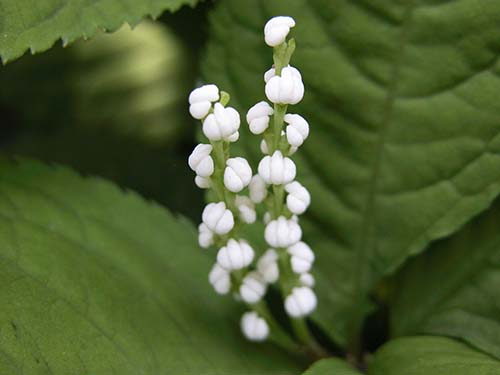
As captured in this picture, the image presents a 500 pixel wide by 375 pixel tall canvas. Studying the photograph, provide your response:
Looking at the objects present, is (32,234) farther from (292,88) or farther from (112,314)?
(292,88)

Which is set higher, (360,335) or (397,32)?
(397,32)

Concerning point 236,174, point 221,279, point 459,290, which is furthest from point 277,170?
point 459,290

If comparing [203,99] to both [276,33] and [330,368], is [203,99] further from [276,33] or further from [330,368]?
[330,368]

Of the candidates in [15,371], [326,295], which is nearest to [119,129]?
[326,295]

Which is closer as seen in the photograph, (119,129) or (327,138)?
(327,138)

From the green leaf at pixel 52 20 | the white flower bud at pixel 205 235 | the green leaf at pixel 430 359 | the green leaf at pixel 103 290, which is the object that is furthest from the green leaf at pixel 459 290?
the green leaf at pixel 52 20

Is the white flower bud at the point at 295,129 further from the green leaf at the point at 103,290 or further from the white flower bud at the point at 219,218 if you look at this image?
the green leaf at the point at 103,290

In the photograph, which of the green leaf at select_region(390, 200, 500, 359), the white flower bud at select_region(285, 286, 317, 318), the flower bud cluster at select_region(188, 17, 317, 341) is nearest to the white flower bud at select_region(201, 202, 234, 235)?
the flower bud cluster at select_region(188, 17, 317, 341)
